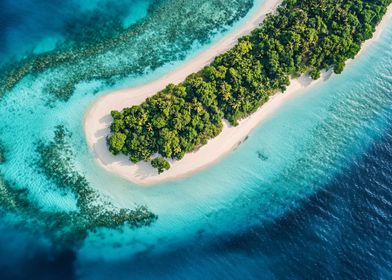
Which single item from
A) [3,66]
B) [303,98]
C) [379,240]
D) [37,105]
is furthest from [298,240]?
[3,66]

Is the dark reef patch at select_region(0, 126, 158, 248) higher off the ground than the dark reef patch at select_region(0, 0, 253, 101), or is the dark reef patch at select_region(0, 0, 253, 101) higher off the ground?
the dark reef patch at select_region(0, 0, 253, 101)

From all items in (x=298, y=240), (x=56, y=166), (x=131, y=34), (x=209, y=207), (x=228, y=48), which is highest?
(x=131, y=34)

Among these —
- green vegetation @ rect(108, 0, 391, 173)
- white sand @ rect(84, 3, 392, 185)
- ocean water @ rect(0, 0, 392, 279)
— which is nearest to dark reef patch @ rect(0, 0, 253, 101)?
ocean water @ rect(0, 0, 392, 279)

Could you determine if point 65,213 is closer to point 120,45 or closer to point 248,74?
point 120,45

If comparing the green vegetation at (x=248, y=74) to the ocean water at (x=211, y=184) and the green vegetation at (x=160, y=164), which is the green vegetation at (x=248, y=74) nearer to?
the green vegetation at (x=160, y=164)

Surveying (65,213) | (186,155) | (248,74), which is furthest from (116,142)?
(248,74)

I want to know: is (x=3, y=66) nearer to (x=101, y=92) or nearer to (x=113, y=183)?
(x=101, y=92)

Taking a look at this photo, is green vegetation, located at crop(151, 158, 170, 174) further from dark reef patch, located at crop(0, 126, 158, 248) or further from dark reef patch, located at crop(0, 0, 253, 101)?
dark reef patch, located at crop(0, 0, 253, 101)

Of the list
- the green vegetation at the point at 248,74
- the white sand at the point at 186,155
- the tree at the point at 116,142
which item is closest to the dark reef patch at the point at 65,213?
the white sand at the point at 186,155
